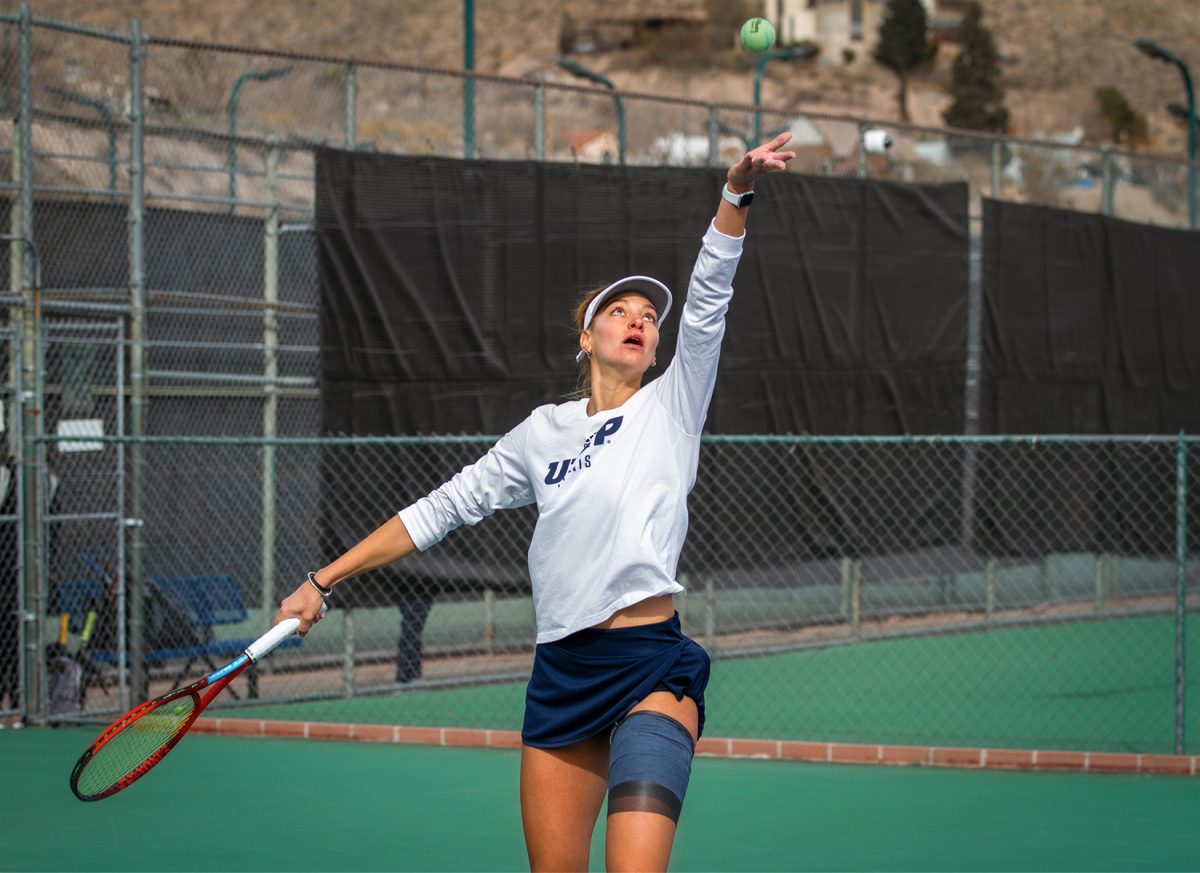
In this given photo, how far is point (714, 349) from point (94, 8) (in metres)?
64.1

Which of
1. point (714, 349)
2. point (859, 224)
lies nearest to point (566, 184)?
point (859, 224)

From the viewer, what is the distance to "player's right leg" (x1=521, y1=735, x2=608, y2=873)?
156 inches

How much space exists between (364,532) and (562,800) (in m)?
5.97

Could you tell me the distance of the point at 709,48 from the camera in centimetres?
6969

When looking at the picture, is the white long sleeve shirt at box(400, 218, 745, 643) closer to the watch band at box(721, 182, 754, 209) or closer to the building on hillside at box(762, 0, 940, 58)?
the watch band at box(721, 182, 754, 209)

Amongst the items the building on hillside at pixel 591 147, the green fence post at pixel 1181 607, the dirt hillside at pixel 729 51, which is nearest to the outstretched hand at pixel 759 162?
the green fence post at pixel 1181 607

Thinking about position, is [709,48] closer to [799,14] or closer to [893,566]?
[799,14]

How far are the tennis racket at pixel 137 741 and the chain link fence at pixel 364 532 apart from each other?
14.5ft

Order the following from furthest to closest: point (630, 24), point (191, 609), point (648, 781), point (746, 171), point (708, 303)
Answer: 1. point (630, 24)
2. point (191, 609)
3. point (708, 303)
4. point (746, 171)
5. point (648, 781)

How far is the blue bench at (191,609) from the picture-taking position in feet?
30.3

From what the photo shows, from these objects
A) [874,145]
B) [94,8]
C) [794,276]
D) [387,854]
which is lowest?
[387,854]

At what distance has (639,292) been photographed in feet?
13.8

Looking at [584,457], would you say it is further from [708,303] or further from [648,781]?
[648,781]

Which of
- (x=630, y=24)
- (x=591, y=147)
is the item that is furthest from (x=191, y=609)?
(x=630, y=24)
